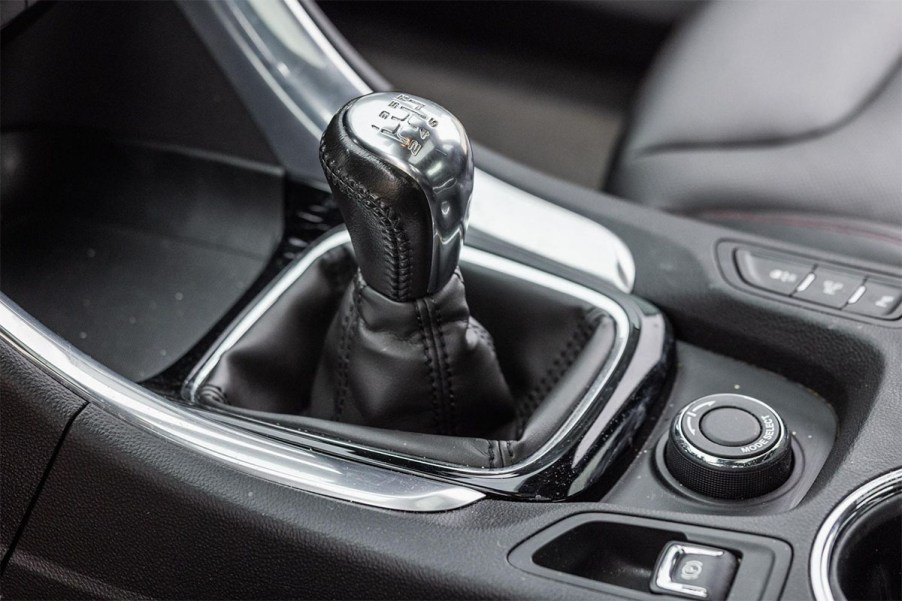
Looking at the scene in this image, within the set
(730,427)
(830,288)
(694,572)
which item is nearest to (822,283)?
(830,288)

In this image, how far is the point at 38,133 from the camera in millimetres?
1060

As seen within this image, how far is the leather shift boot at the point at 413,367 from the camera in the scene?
738 millimetres

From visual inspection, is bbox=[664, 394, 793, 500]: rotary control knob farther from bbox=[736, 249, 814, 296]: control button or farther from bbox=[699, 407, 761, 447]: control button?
bbox=[736, 249, 814, 296]: control button

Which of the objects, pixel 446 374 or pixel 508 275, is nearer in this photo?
pixel 446 374

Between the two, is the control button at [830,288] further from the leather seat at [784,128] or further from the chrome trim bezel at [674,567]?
the chrome trim bezel at [674,567]

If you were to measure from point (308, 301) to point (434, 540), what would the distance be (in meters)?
0.26

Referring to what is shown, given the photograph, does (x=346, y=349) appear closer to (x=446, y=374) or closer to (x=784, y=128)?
(x=446, y=374)

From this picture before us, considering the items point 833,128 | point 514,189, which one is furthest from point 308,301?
point 833,128

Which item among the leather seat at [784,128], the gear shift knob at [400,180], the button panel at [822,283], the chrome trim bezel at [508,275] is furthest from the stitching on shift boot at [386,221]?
the leather seat at [784,128]

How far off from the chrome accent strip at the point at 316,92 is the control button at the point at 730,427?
0.22 metres

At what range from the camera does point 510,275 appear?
0.88 m

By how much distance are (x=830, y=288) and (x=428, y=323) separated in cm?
35

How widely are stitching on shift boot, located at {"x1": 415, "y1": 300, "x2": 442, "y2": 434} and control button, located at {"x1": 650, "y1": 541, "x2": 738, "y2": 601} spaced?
0.20 m

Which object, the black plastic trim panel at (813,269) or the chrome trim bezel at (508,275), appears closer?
the chrome trim bezel at (508,275)
